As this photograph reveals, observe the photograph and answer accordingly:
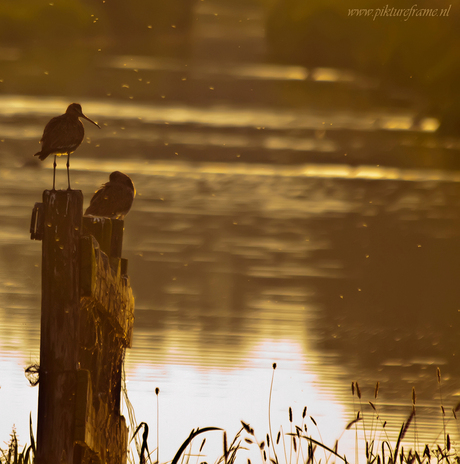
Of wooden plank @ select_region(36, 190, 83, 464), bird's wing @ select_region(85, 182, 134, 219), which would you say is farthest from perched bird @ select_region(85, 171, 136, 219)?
wooden plank @ select_region(36, 190, 83, 464)

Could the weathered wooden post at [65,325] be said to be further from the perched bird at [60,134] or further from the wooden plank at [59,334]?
the perched bird at [60,134]

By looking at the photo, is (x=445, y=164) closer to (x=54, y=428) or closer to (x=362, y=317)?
(x=362, y=317)

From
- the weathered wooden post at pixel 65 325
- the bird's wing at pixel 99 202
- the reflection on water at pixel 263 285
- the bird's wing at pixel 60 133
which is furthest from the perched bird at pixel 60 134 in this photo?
the reflection on water at pixel 263 285

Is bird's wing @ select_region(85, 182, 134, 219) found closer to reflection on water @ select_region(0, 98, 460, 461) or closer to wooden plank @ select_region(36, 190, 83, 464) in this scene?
reflection on water @ select_region(0, 98, 460, 461)

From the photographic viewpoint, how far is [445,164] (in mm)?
10430

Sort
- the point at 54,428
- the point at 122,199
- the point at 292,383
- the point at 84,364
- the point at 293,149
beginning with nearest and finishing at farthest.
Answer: the point at 54,428 → the point at 84,364 → the point at 122,199 → the point at 292,383 → the point at 293,149

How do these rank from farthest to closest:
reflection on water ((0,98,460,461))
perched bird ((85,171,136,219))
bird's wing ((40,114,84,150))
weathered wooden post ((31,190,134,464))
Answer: reflection on water ((0,98,460,461)) → perched bird ((85,171,136,219)) → bird's wing ((40,114,84,150)) → weathered wooden post ((31,190,134,464))

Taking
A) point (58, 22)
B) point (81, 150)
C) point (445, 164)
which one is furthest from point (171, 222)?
point (58, 22)

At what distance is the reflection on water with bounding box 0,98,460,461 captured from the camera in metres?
5.38

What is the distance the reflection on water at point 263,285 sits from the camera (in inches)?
212

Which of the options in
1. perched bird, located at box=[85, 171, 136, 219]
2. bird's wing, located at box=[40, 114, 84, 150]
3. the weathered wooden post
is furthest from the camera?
perched bird, located at box=[85, 171, 136, 219]

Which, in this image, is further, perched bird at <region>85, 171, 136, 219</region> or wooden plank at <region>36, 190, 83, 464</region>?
perched bird at <region>85, 171, 136, 219</region>

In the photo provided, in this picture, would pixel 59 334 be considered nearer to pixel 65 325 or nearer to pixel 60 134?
pixel 65 325

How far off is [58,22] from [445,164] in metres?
6.54
